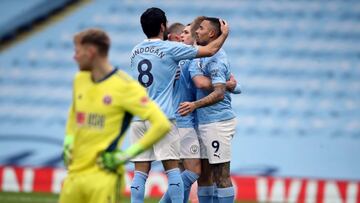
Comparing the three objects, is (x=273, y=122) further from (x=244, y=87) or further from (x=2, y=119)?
(x=2, y=119)

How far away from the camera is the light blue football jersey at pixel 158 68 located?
32.9 feet

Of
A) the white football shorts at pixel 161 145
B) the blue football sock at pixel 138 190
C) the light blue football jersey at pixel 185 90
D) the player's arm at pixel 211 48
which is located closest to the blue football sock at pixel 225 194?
the white football shorts at pixel 161 145

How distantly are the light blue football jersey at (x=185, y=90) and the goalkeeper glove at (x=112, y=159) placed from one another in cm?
350

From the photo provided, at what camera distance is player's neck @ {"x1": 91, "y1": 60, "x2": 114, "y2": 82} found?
24.2ft

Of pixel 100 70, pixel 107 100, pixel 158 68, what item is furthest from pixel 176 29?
pixel 107 100

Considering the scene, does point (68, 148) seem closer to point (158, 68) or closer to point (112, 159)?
point (112, 159)

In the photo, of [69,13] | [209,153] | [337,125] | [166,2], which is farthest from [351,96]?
[209,153]

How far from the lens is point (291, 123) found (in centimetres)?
2248

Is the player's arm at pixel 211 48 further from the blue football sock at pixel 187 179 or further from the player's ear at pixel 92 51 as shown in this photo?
the player's ear at pixel 92 51

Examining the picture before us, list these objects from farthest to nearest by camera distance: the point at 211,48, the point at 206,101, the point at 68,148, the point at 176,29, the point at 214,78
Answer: the point at 176,29 → the point at 214,78 → the point at 206,101 → the point at 211,48 → the point at 68,148

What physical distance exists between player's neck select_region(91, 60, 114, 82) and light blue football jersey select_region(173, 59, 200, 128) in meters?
3.32

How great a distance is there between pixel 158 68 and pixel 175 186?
4.20 ft

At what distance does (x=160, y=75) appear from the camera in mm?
10086

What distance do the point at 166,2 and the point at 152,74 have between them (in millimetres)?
14129
